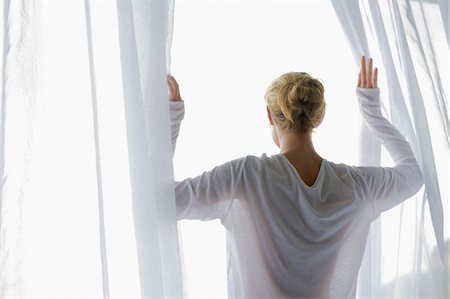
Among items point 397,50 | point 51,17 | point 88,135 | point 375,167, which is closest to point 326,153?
point 375,167

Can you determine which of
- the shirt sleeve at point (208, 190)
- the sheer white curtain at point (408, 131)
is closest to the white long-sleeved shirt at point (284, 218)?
the shirt sleeve at point (208, 190)

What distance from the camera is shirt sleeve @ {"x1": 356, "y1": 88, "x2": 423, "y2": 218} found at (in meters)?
1.62

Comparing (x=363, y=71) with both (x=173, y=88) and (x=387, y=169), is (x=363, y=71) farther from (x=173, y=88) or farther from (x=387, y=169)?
(x=173, y=88)

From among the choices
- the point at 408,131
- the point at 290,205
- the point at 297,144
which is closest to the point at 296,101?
the point at 297,144

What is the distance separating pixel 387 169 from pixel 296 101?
0.27 m

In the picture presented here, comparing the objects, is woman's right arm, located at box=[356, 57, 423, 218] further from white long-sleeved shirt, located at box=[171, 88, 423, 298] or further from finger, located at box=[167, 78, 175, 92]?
finger, located at box=[167, 78, 175, 92]

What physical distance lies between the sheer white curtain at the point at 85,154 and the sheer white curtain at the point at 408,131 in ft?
1.70

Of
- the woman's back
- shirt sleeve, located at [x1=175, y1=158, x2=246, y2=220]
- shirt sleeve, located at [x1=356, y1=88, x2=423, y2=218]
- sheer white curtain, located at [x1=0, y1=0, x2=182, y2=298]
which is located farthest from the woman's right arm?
sheer white curtain, located at [x1=0, y1=0, x2=182, y2=298]

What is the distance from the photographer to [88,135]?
4.63 feet

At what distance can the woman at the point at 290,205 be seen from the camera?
1.50m

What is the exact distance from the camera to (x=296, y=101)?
1543 mm

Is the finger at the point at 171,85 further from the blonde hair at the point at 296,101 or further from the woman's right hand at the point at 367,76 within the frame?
the woman's right hand at the point at 367,76

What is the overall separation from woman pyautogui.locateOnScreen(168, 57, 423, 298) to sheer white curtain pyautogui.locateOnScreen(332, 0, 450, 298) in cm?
14

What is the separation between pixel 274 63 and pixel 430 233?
1.78 ft
